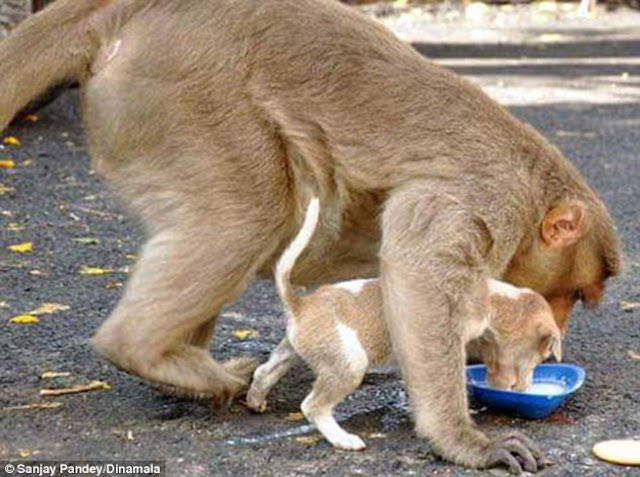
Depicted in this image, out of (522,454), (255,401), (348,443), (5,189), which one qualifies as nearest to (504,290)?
(522,454)

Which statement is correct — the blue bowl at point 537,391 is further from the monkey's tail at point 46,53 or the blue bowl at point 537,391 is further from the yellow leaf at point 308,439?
the monkey's tail at point 46,53

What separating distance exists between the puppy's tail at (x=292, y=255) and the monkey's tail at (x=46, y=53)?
3.28 feet

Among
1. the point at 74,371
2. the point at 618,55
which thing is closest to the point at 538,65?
the point at 618,55

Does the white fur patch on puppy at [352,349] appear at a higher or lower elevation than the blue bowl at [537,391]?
higher

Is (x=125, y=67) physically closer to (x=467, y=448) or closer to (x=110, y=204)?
(x=467, y=448)

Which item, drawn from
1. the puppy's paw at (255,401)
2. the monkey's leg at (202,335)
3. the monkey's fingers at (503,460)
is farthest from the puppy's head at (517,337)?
the monkey's leg at (202,335)

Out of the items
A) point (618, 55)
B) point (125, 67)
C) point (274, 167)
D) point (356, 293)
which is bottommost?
point (618, 55)

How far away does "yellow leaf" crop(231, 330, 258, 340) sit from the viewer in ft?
19.6

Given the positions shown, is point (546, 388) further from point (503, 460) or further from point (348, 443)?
point (348, 443)

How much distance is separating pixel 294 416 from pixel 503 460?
86cm

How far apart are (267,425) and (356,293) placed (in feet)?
1.78

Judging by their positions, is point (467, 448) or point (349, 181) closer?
point (467, 448)

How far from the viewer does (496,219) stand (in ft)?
15.6

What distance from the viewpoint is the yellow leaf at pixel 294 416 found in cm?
492
